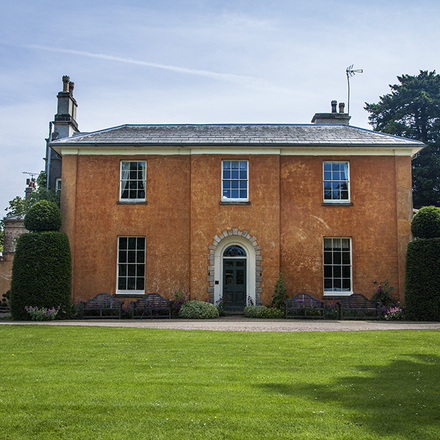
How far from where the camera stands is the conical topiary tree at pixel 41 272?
57.0 ft

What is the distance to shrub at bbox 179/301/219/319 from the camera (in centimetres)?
1817

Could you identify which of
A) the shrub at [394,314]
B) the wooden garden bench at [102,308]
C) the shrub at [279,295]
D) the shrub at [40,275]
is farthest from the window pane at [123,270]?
the shrub at [394,314]

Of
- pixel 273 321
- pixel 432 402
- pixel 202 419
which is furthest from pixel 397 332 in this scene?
pixel 202 419

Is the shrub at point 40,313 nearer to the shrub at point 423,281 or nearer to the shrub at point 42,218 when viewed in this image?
the shrub at point 42,218

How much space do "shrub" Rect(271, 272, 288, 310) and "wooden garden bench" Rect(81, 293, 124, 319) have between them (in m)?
5.69

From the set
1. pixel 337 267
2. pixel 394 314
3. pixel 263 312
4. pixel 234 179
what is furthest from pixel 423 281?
pixel 234 179

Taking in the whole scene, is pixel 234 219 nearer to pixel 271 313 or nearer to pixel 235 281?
pixel 235 281

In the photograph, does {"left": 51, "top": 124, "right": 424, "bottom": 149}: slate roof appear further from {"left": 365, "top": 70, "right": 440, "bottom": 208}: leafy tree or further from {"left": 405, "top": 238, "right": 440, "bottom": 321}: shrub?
{"left": 365, "top": 70, "right": 440, "bottom": 208}: leafy tree

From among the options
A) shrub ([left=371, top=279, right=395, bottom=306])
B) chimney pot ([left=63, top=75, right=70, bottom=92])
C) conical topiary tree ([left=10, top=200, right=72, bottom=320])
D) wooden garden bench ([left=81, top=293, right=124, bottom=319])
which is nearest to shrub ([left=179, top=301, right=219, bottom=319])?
wooden garden bench ([left=81, top=293, right=124, bottom=319])

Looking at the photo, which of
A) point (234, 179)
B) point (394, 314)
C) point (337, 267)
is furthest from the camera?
point (234, 179)

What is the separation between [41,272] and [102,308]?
2.49 m

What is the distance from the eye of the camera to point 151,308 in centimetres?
1838

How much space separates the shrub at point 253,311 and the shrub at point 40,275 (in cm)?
644

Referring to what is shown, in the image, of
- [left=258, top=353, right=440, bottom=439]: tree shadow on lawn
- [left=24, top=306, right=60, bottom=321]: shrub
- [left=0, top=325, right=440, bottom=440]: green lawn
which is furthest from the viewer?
[left=24, top=306, right=60, bottom=321]: shrub
